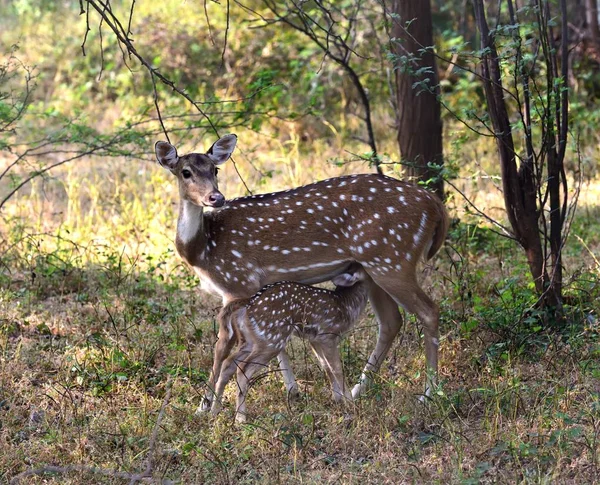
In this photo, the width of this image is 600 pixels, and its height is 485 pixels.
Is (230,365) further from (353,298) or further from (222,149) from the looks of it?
(222,149)

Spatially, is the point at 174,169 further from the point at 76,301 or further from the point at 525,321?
the point at 525,321

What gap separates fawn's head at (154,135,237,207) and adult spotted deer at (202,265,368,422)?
69 cm

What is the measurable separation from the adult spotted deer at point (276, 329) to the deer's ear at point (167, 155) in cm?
107

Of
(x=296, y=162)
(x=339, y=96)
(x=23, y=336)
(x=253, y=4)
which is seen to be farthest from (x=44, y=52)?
(x=23, y=336)

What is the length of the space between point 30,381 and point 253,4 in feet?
33.0

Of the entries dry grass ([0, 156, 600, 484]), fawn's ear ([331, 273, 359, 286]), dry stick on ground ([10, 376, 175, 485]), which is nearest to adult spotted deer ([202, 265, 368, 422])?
fawn's ear ([331, 273, 359, 286])

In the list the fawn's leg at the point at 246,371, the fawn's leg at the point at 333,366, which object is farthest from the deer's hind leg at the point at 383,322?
the fawn's leg at the point at 246,371

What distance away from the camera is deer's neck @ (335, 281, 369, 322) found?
6.23 metres

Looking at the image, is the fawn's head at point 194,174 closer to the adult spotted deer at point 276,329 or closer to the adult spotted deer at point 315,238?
the adult spotted deer at point 315,238

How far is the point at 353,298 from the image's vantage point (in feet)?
20.6

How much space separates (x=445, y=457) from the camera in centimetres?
500

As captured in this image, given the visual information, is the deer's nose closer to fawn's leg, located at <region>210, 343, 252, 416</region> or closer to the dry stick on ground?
fawn's leg, located at <region>210, 343, 252, 416</region>

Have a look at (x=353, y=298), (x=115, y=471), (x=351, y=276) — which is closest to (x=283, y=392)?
(x=353, y=298)

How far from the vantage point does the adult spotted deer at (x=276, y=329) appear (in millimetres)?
5812
